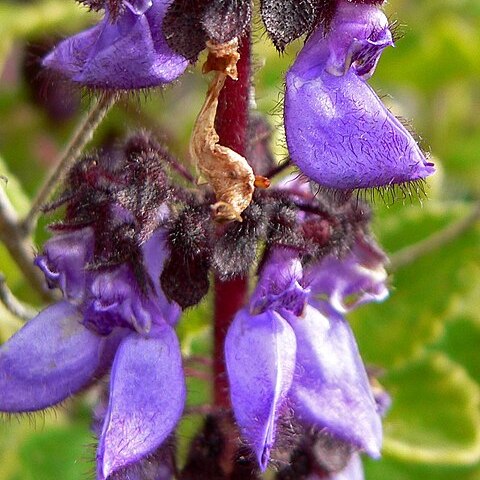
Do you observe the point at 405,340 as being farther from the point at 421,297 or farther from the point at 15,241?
the point at 15,241

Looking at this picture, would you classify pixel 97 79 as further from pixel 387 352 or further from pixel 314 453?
pixel 387 352

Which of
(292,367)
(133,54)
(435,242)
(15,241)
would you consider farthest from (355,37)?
(435,242)

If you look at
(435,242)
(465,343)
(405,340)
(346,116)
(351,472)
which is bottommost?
(465,343)

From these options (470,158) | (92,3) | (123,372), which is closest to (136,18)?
(92,3)

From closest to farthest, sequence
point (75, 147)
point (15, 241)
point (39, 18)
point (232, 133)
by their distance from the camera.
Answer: point (232, 133), point (75, 147), point (15, 241), point (39, 18)

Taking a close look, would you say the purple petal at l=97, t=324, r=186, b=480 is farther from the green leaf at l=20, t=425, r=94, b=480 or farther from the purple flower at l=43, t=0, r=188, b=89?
the green leaf at l=20, t=425, r=94, b=480

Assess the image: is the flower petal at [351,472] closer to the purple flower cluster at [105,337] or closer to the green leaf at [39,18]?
the purple flower cluster at [105,337]
